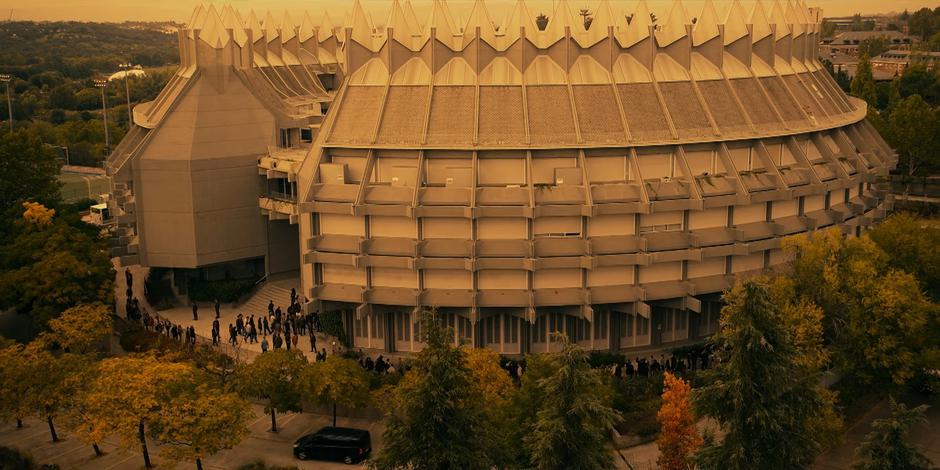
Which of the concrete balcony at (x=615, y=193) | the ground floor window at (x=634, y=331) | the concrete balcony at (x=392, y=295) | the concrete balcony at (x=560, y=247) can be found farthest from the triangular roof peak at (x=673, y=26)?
the concrete balcony at (x=392, y=295)

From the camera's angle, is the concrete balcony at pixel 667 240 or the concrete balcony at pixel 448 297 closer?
the concrete balcony at pixel 448 297

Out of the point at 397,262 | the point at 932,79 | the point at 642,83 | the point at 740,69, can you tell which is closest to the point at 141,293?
the point at 397,262

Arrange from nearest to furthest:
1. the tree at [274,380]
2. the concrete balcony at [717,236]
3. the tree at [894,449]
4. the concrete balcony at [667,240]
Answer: the tree at [894,449] → the tree at [274,380] → the concrete balcony at [667,240] → the concrete balcony at [717,236]

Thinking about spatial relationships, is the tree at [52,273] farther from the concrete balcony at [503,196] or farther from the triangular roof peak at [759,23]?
the triangular roof peak at [759,23]

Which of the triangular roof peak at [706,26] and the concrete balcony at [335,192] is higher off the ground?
the triangular roof peak at [706,26]

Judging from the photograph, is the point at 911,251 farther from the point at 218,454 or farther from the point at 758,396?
the point at 218,454

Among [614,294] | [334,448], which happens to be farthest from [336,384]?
[614,294]
